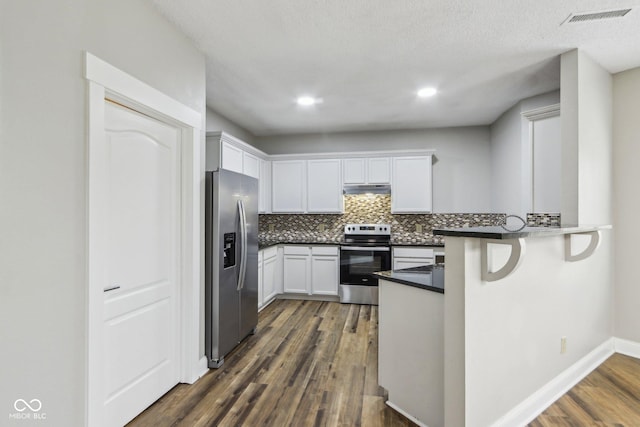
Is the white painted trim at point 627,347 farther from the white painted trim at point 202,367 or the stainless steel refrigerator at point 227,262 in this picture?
the white painted trim at point 202,367

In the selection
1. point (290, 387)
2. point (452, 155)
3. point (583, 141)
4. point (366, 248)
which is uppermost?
point (452, 155)

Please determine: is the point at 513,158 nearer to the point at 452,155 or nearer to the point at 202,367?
the point at 452,155

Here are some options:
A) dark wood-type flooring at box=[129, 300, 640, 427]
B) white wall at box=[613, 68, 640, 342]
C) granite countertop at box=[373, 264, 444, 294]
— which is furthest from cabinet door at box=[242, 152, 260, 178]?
white wall at box=[613, 68, 640, 342]

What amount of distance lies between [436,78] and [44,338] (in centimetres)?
353

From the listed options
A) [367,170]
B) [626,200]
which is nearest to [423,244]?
[367,170]

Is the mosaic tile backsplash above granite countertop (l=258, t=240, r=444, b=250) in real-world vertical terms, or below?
above

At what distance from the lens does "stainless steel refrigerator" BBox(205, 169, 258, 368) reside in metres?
2.69

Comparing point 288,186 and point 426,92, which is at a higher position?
point 426,92

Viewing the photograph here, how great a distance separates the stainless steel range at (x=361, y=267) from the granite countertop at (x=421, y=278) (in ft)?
7.18

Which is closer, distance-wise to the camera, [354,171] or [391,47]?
[391,47]

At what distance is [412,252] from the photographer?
14.9 ft

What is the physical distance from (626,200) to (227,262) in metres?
3.72

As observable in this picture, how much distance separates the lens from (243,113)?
171 inches

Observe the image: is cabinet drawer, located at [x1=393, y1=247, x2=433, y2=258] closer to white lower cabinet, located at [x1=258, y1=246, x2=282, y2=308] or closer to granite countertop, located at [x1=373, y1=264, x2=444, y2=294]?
white lower cabinet, located at [x1=258, y1=246, x2=282, y2=308]
